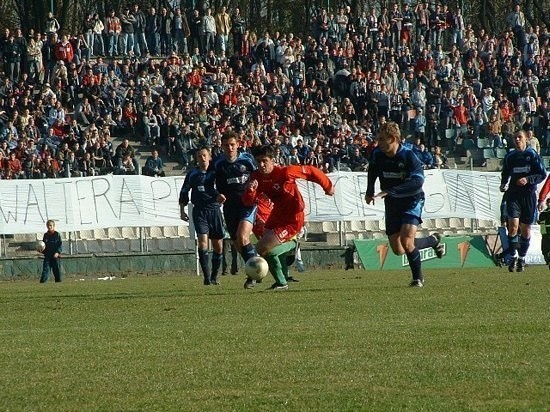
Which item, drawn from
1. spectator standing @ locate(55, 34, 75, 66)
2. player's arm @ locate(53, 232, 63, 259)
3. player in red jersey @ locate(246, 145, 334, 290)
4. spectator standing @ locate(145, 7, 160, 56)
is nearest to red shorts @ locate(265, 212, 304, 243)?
player in red jersey @ locate(246, 145, 334, 290)

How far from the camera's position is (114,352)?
8.78 m

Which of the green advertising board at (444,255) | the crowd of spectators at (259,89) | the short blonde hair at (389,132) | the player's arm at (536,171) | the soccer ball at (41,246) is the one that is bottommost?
the green advertising board at (444,255)

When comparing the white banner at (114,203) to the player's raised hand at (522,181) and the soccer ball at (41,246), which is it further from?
the player's raised hand at (522,181)

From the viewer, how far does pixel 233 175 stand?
18.0 m

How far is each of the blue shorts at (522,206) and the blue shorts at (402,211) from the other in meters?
5.16

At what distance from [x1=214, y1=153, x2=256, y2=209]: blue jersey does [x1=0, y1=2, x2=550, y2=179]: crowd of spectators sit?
14.2 m

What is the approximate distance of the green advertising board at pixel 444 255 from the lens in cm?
2962

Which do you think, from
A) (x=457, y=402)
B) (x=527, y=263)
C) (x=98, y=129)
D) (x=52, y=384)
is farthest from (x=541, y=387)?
(x=98, y=129)

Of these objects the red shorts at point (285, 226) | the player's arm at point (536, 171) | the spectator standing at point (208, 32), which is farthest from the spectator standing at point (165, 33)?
the red shorts at point (285, 226)

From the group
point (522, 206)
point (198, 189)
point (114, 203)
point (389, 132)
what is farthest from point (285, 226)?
point (114, 203)

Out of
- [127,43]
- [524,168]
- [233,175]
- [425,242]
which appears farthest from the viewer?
[127,43]

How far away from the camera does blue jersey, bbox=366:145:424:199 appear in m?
15.7

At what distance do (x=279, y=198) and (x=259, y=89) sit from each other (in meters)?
22.2

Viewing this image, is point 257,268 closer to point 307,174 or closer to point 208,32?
point 307,174
